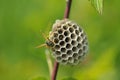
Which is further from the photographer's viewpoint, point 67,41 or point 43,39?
point 43,39

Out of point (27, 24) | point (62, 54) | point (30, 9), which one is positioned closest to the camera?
point (62, 54)

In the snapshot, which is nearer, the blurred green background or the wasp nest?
the wasp nest

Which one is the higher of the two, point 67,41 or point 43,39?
point 67,41

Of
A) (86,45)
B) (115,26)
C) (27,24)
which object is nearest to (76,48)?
(86,45)

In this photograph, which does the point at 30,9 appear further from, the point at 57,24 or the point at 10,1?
the point at 57,24
